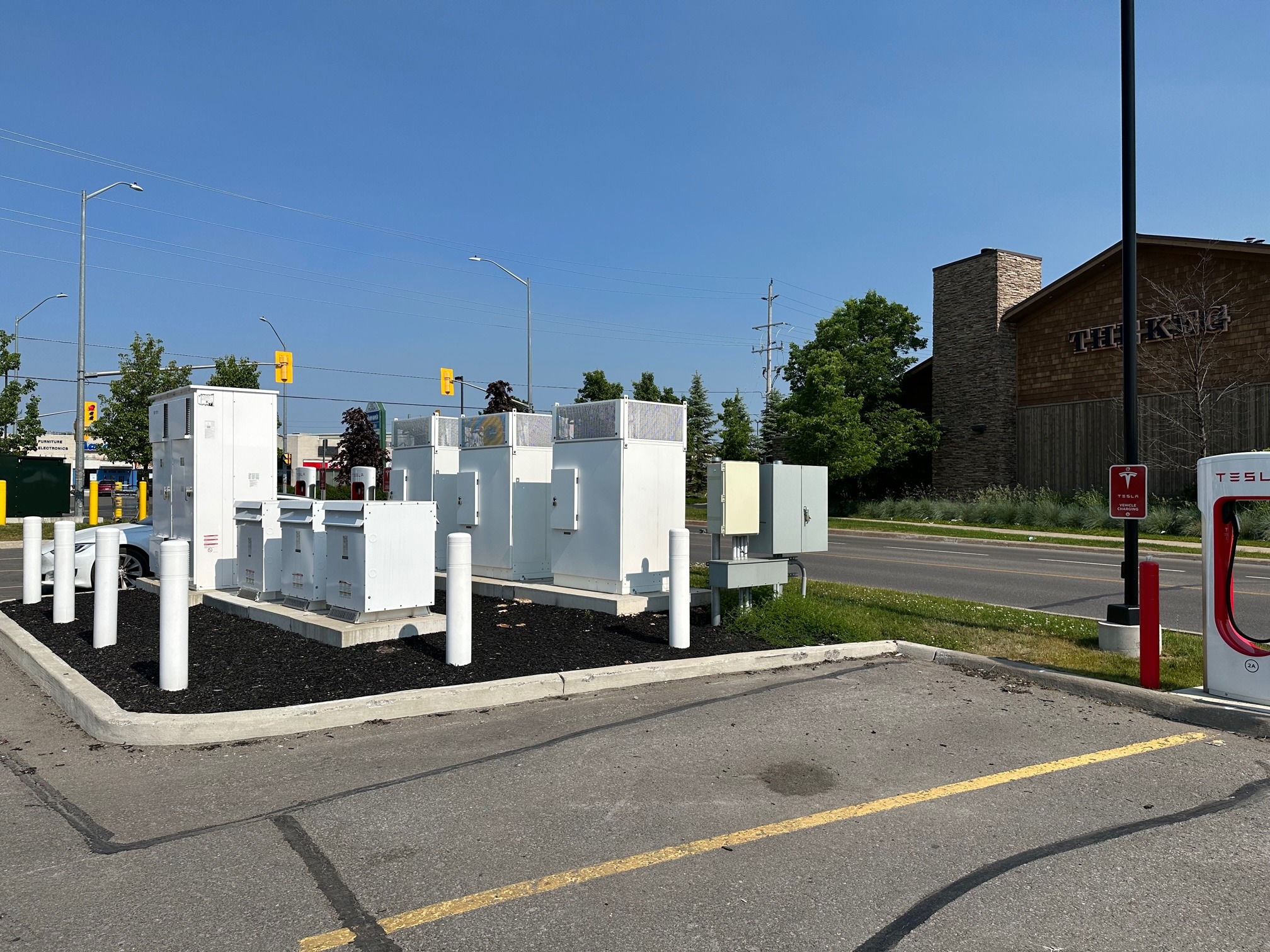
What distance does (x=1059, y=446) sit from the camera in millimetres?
32656

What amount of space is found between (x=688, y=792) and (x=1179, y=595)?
1144cm

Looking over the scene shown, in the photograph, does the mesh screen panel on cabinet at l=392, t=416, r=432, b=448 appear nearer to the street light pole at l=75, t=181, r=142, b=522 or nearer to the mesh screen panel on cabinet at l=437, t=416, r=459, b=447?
the mesh screen panel on cabinet at l=437, t=416, r=459, b=447

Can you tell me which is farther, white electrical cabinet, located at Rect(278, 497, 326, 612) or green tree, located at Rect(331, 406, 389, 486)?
green tree, located at Rect(331, 406, 389, 486)

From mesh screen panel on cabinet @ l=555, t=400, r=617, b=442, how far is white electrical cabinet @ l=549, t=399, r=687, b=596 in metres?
0.01

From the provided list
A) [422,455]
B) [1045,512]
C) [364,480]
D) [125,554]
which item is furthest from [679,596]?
[1045,512]

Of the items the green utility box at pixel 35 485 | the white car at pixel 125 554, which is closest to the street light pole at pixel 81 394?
the green utility box at pixel 35 485

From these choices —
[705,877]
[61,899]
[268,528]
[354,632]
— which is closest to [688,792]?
[705,877]

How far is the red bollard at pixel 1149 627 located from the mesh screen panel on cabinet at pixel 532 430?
7588mm

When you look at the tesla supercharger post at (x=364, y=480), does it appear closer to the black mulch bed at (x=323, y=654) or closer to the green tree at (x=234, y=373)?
the black mulch bed at (x=323, y=654)

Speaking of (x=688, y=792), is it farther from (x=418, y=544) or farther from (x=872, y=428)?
(x=872, y=428)

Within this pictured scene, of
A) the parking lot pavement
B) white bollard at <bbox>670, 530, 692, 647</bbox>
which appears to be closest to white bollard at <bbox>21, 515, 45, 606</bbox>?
the parking lot pavement

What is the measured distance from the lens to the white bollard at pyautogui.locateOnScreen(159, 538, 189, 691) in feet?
23.0

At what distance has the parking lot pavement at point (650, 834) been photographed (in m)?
3.60

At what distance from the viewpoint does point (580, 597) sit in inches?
423
